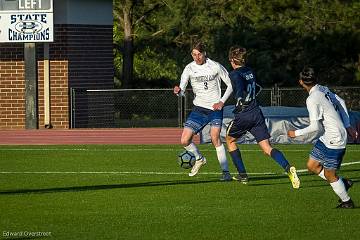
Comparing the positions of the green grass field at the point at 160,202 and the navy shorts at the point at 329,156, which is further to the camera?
the navy shorts at the point at 329,156

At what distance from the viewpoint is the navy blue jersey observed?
17.7 m

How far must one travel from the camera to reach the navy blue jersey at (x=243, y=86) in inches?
697

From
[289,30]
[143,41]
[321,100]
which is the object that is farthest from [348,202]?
[143,41]

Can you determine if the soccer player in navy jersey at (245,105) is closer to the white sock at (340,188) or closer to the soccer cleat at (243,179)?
the soccer cleat at (243,179)

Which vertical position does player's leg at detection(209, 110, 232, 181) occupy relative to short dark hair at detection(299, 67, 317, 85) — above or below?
below

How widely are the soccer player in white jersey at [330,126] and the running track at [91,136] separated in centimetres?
1603

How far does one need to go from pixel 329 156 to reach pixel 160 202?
92.5 inches

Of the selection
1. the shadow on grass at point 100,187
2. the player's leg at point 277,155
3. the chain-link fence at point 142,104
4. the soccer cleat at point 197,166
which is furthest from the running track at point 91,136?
the player's leg at point 277,155

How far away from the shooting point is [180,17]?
169ft

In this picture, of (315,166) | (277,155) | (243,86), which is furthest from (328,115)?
(243,86)

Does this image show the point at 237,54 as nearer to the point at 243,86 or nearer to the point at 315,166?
the point at 243,86

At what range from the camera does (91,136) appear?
106 ft

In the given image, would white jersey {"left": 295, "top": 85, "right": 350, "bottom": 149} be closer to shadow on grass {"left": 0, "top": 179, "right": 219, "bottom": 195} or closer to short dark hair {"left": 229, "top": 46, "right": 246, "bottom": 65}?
short dark hair {"left": 229, "top": 46, "right": 246, "bottom": 65}

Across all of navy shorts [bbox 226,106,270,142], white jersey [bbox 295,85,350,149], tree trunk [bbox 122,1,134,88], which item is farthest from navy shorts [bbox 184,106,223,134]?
tree trunk [bbox 122,1,134,88]
